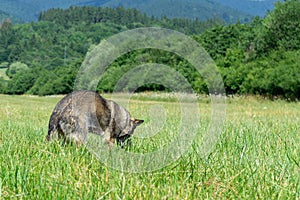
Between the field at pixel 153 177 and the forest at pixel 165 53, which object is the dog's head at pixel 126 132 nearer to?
the field at pixel 153 177

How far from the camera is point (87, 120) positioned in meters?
4.70

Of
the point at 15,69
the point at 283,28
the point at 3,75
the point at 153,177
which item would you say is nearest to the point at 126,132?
the point at 153,177

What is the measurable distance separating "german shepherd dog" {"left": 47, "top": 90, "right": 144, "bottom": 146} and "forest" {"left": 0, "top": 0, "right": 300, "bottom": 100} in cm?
2933

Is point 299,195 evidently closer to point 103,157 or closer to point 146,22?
point 103,157

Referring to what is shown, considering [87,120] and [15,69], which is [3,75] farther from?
[87,120]

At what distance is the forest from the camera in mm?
40906

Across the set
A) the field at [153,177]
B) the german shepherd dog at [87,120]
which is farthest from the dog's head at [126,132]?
the field at [153,177]

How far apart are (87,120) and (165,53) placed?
5411cm

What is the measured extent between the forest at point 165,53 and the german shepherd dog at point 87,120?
29.3 m

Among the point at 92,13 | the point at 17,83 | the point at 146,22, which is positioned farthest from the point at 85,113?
the point at 92,13

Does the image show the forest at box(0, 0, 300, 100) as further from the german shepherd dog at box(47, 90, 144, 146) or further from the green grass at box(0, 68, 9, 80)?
the german shepherd dog at box(47, 90, 144, 146)

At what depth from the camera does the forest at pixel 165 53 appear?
40.9 m

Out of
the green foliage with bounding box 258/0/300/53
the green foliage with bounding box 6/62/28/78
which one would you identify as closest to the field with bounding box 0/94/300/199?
the green foliage with bounding box 258/0/300/53

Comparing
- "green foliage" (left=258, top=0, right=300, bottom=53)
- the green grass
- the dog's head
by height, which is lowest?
the dog's head
